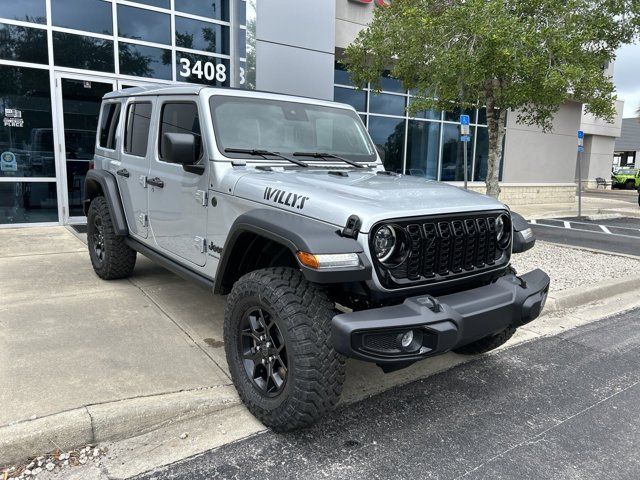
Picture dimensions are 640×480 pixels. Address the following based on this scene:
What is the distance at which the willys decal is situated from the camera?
2.90 meters

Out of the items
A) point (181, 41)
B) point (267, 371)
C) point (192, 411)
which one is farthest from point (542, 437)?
point (181, 41)

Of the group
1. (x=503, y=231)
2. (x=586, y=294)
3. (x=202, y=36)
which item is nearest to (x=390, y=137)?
(x=202, y=36)

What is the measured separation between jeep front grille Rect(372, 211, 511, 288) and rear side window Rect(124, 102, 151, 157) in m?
2.89

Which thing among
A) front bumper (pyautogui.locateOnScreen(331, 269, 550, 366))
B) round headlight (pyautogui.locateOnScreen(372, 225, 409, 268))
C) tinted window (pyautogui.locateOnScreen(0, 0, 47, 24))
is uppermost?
tinted window (pyautogui.locateOnScreen(0, 0, 47, 24))

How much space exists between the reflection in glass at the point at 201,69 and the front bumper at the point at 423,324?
843 centimetres

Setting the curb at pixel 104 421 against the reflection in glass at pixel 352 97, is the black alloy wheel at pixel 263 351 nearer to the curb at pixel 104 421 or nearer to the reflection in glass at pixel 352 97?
the curb at pixel 104 421

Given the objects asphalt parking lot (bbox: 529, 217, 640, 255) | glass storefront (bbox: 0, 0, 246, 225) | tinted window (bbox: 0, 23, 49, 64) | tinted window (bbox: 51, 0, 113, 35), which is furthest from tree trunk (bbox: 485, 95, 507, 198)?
tinted window (bbox: 0, 23, 49, 64)

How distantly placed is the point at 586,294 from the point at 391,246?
4241 mm

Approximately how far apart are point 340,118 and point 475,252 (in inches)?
75.4

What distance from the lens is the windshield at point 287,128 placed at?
374 centimetres

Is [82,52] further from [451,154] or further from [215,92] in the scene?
[451,154]

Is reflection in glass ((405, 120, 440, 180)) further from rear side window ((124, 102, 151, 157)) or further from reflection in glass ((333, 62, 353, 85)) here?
rear side window ((124, 102, 151, 157))

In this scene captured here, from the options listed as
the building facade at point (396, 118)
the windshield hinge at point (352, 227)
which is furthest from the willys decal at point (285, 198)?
the building facade at point (396, 118)

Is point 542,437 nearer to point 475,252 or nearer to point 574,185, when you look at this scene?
point 475,252
